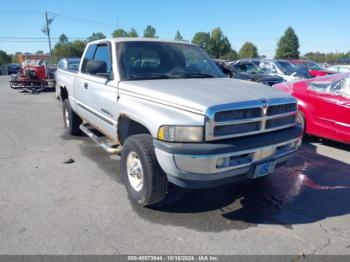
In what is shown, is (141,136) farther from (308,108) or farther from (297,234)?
(308,108)

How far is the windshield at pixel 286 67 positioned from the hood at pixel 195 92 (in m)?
10.6

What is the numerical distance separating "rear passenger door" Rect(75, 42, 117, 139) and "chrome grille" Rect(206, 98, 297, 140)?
163 centimetres

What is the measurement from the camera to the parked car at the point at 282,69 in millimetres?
13630

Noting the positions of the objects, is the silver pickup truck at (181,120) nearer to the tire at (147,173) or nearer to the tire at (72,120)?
the tire at (147,173)

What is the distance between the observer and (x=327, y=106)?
617 cm

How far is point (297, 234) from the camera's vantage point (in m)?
3.33

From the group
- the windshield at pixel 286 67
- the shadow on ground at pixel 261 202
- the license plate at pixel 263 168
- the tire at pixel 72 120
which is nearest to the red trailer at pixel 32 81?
the tire at pixel 72 120

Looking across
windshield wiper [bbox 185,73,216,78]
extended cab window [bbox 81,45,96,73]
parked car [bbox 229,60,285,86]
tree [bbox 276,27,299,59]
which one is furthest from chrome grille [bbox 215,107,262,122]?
tree [bbox 276,27,299,59]

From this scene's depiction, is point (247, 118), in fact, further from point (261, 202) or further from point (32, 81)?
point (32, 81)

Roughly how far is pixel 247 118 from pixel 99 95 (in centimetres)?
239

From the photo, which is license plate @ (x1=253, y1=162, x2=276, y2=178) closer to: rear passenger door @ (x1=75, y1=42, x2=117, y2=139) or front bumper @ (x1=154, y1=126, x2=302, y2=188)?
front bumper @ (x1=154, y1=126, x2=302, y2=188)

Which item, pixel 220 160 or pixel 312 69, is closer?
pixel 220 160

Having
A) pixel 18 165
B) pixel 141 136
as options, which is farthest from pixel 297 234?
pixel 18 165

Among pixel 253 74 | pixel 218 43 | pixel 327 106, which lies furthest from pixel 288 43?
pixel 327 106
